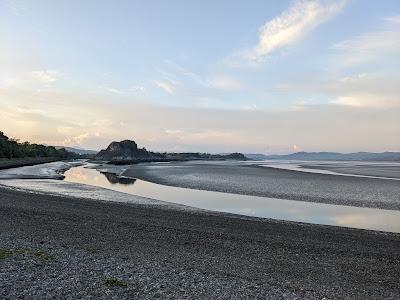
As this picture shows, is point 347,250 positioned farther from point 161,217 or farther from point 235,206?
point 235,206

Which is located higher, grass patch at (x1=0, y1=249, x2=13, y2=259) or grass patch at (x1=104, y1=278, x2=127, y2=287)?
grass patch at (x1=0, y1=249, x2=13, y2=259)

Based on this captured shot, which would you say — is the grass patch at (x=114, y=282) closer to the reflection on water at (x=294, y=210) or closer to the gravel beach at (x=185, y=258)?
the gravel beach at (x=185, y=258)

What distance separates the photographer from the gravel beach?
35.3 ft

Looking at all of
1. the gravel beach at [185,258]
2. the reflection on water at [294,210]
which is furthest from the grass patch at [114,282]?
the reflection on water at [294,210]

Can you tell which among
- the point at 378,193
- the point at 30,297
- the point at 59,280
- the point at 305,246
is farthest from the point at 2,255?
the point at 378,193

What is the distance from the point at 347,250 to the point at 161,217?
Answer: 11.1m

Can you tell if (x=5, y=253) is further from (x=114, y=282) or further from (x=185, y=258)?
(x=185, y=258)

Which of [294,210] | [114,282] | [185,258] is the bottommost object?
[294,210]

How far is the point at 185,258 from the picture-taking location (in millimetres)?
14562

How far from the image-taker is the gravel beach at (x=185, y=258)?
35.3ft

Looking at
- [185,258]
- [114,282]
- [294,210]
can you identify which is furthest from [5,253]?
[294,210]

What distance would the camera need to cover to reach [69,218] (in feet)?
72.4

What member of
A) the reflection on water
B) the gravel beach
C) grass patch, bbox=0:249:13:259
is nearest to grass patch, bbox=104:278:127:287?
the gravel beach

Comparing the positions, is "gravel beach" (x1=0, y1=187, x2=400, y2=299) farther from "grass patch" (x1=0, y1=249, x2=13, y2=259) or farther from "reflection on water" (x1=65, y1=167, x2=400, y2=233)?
"reflection on water" (x1=65, y1=167, x2=400, y2=233)
